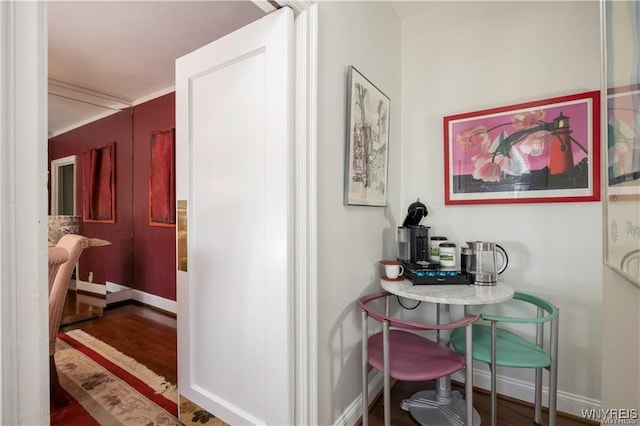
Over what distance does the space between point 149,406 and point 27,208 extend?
5.81ft

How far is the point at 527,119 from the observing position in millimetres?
1797

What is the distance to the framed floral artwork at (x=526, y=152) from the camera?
5.41ft

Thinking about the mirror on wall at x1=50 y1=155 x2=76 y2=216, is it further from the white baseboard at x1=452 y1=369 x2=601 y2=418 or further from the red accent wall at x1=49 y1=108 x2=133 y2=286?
the white baseboard at x1=452 y1=369 x2=601 y2=418

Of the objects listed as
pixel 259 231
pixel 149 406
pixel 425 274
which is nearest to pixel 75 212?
pixel 149 406

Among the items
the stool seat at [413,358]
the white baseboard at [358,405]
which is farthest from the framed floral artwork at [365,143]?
the white baseboard at [358,405]

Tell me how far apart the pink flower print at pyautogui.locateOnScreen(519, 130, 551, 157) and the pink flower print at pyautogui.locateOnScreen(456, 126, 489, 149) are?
21 cm

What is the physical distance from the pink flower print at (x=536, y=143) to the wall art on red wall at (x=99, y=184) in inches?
164

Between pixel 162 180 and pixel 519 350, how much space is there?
11.6ft

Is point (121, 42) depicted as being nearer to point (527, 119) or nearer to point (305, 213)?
point (305, 213)

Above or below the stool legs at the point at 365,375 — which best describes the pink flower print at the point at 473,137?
above

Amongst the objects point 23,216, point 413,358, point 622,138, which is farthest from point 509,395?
point 23,216

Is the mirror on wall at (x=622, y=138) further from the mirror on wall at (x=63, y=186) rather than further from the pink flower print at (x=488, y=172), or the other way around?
the mirror on wall at (x=63, y=186)

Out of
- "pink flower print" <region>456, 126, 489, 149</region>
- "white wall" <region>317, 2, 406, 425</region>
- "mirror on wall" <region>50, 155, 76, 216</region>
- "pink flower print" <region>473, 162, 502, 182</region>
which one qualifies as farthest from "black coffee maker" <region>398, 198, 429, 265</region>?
"mirror on wall" <region>50, 155, 76, 216</region>

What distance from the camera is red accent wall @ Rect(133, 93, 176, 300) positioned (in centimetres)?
331
